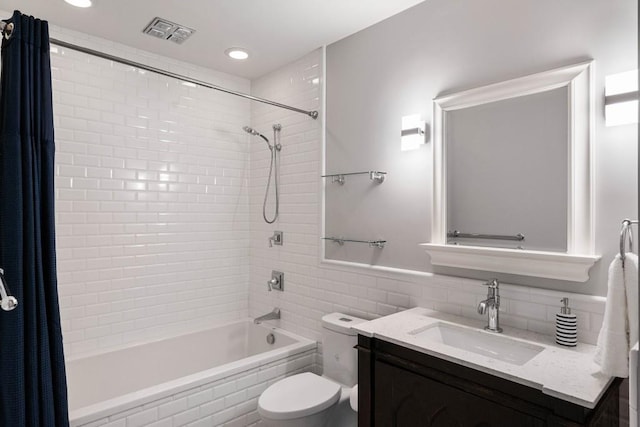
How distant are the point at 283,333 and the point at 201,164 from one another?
1.51 m

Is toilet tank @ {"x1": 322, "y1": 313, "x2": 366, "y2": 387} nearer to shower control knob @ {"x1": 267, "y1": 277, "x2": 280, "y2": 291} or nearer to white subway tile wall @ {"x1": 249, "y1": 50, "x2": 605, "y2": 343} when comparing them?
white subway tile wall @ {"x1": 249, "y1": 50, "x2": 605, "y2": 343}

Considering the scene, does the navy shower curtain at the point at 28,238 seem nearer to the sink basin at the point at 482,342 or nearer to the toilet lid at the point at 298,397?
the toilet lid at the point at 298,397

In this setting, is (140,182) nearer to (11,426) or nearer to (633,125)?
(11,426)

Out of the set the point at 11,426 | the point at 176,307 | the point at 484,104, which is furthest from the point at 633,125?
the point at 176,307

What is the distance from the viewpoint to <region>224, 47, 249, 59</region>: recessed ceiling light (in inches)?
110

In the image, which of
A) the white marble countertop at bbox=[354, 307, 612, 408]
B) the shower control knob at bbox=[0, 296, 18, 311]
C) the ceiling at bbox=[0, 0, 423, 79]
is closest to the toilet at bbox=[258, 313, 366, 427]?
the white marble countertop at bbox=[354, 307, 612, 408]

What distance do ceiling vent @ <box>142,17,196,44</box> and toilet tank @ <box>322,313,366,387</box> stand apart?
208cm

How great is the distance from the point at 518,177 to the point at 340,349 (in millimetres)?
1375

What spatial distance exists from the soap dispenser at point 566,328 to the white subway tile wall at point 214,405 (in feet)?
5.35

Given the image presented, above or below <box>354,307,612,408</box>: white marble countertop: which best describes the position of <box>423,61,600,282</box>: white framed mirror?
above

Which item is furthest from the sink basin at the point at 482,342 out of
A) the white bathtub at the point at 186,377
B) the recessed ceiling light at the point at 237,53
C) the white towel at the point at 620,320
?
the recessed ceiling light at the point at 237,53

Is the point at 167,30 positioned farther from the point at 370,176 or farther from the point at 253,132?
the point at 370,176

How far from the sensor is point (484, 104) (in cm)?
189

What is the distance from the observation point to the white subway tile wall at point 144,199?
8.32ft
